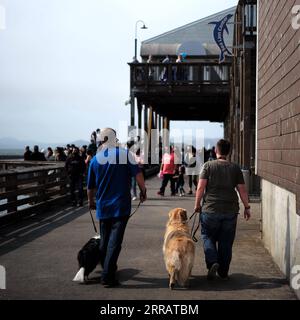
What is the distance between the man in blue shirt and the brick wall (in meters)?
1.89

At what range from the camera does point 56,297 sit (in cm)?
594

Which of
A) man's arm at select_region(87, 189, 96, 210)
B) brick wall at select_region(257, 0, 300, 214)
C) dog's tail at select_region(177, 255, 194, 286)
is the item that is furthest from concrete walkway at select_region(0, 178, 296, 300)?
brick wall at select_region(257, 0, 300, 214)

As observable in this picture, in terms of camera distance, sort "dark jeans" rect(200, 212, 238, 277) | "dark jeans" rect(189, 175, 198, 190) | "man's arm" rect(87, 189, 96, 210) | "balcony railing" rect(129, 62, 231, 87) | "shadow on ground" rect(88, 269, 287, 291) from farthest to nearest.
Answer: "balcony railing" rect(129, 62, 231, 87) < "dark jeans" rect(189, 175, 198, 190) < "man's arm" rect(87, 189, 96, 210) < "dark jeans" rect(200, 212, 238, 277) < "shadow on ground" rect(88, 269, 287, 291)

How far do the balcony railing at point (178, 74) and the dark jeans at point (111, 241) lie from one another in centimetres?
1861

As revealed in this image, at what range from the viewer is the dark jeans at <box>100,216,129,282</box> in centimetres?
645

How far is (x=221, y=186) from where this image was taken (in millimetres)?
6730

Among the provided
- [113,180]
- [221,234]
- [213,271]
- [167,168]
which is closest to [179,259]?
[213,271]

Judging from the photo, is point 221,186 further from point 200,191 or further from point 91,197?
point 91,197

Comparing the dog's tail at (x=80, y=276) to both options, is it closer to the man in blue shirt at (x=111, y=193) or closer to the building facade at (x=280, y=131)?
the man in blue shirt at (x=111, y=193)

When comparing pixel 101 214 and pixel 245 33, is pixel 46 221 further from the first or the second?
pixel 245 33

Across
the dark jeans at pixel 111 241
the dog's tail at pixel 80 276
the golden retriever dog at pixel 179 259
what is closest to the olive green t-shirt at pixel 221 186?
the golden retriever dog at pixel 179 259

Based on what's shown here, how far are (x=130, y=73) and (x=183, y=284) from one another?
765 inches

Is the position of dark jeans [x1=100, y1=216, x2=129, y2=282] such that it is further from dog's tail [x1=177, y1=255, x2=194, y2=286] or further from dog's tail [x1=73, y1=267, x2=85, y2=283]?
dog's tail [x1=177, y1=255, x2=194, y2=286]
